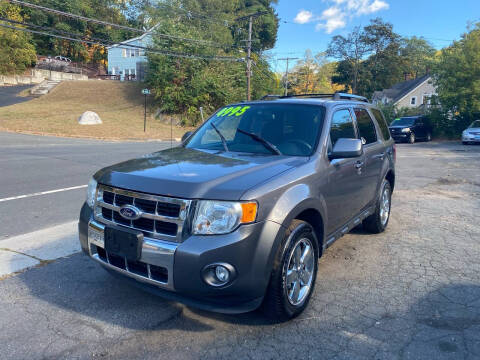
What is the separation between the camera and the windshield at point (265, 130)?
3.67 meters

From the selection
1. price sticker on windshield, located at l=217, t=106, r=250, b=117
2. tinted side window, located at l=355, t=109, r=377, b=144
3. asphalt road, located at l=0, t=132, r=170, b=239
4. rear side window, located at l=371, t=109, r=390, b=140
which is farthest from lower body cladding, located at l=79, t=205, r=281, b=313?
rear side window, located at l=371, t=109, r=390, b=140

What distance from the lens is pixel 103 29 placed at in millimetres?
63500

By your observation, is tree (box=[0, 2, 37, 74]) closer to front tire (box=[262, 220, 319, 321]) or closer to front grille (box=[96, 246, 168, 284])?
front grille (box=[96, 246, 168, 284])

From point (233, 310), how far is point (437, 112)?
3054 cm

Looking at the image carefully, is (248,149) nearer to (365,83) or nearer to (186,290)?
(186,290)

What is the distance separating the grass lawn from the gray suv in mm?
20955

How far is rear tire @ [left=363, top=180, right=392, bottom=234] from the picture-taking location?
5121mm

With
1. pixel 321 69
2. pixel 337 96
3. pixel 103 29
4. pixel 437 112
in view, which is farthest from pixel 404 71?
pixel 337 96

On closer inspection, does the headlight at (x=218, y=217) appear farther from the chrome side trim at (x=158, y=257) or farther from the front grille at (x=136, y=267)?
the front grille at (x=136, y=267)

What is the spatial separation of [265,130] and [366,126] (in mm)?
1677

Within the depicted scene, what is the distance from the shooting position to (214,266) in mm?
2502

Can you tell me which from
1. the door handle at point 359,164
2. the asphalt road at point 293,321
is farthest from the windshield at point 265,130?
the asphalt road at point 293,321

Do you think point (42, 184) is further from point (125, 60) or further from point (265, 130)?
point (125, 60)

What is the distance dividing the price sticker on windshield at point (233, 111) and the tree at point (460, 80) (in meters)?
27.3
